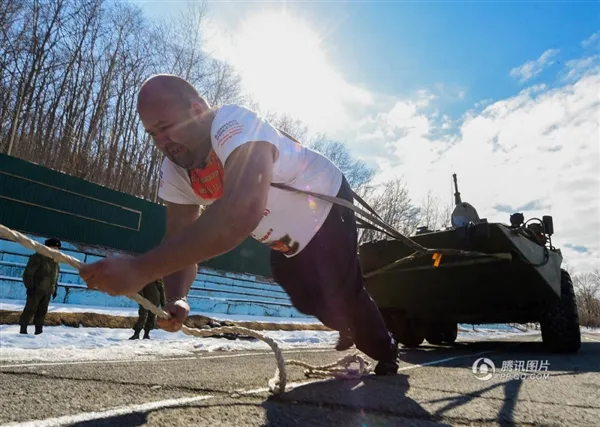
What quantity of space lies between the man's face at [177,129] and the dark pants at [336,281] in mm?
803

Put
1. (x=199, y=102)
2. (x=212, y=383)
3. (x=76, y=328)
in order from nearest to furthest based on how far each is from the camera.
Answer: (x=199, y=102), (x=212, y=383), (x=76, y=328)

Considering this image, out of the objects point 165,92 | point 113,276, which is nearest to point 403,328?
point 165,92

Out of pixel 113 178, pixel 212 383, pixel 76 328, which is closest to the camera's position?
pixel 212 383

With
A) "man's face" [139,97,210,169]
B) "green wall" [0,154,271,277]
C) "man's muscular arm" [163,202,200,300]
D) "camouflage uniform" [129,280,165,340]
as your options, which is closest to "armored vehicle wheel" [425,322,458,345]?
"camouflage uniform" [129,280,165,340]

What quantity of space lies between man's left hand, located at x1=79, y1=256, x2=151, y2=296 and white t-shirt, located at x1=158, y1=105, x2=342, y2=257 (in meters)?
0.74

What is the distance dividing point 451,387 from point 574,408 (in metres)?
0.58

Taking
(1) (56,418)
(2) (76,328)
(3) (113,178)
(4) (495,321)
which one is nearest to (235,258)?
(3) (113,178)

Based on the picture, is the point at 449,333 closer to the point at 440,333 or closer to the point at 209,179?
the point at 440,333

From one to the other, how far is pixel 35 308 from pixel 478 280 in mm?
6449

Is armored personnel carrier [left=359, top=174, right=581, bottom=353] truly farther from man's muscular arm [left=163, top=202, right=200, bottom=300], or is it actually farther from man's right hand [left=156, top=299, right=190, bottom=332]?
man's right hand [left=156, top=299, right=190, bottom=332]

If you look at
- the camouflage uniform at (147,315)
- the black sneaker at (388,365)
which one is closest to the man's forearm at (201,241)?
the black sneaker at (388,365)

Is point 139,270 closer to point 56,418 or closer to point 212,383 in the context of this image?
point 56,418

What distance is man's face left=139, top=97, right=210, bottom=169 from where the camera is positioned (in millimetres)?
1665

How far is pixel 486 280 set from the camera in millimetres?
5527
